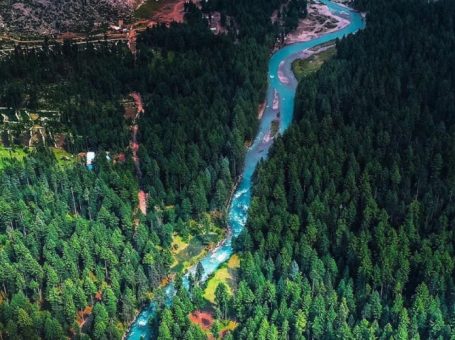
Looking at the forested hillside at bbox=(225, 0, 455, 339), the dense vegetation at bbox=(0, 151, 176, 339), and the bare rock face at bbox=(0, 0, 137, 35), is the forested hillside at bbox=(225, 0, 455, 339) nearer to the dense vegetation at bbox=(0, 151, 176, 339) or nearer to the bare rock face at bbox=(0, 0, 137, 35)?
the dense vegetation at bbox=(0, 151, 176, 339)

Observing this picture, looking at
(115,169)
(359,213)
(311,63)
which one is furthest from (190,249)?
(311,63)

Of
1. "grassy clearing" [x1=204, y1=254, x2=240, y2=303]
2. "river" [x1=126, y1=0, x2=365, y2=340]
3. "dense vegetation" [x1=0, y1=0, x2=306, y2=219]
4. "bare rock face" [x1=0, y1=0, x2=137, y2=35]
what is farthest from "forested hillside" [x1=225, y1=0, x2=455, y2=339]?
"bare rock face" [x1=0, y1=0, x2=137, y2=35]

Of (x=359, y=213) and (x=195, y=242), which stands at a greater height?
(x=359, y=213)

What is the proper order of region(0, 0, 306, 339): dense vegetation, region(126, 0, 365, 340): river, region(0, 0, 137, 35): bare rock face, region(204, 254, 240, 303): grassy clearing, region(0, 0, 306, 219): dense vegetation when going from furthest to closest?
region(0, 0, 137, 35): bare rock face
region(0, 0, 306, 219): dense vegetation
region(204, 254, 240, 303): grassy clearing
region(126, 0, 365, 340): river
region(0, 0, 306, 339): dense vegetation

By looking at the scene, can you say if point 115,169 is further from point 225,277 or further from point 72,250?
point 225,277

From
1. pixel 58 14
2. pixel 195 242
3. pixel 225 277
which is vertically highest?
pixel 58 14

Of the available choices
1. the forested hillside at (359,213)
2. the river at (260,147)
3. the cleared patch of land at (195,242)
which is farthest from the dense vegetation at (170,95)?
the forested hillside at (359,213)

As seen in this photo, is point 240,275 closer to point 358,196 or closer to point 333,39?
point 358,196
